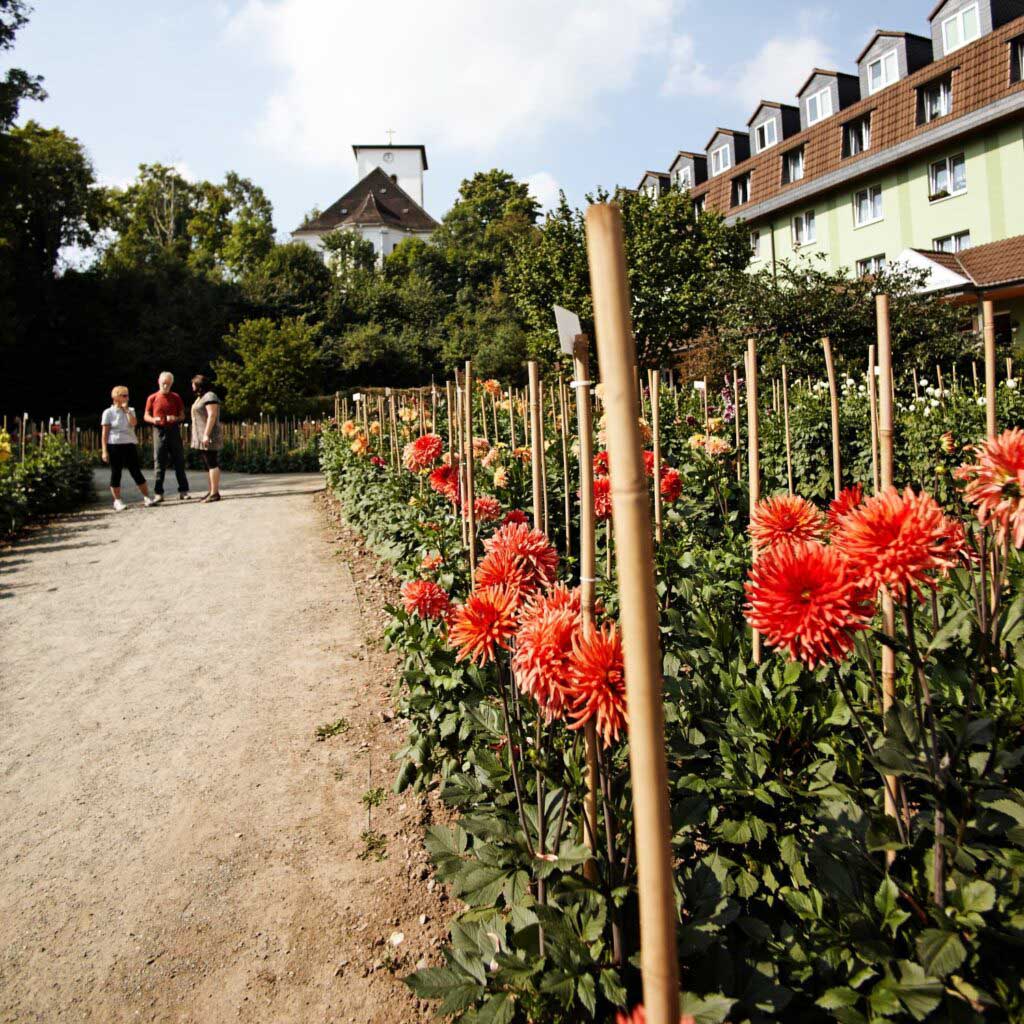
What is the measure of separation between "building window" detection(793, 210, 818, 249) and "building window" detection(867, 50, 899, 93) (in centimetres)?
439

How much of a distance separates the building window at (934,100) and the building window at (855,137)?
7.04 feet

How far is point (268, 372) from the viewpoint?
23.8 m

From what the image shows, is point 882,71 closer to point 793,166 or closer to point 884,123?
point 884,123

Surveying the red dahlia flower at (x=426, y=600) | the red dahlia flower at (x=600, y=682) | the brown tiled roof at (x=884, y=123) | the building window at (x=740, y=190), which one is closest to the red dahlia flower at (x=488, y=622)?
the red dahlia flower at (x=600, y=682)

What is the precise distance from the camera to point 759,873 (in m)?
1.72

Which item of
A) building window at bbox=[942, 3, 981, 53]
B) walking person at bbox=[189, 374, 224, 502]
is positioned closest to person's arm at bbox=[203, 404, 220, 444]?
walking person at bbox=[189, 374, 224, 502]

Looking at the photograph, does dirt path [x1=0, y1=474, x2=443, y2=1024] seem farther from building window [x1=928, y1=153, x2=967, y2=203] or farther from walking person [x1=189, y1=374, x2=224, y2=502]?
building window [x1=928, y1=153, x2=967, y2=203]

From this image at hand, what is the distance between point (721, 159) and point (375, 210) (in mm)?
37758

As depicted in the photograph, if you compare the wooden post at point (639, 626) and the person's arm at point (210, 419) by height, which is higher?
the person's arm at point (210, 419)

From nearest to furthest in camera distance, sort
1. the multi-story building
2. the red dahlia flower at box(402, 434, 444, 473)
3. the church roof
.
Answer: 1. the red dahlia flower at box(402, 434, 444, 473)
2. the multi-story building
3. the church roof

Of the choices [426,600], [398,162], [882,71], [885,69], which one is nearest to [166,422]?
[426,600]

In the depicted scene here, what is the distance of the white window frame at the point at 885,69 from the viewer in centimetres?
2606

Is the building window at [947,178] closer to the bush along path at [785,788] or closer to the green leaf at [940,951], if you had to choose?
the bush along path at [785,788]

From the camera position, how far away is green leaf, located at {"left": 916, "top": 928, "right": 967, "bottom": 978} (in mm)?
1190
